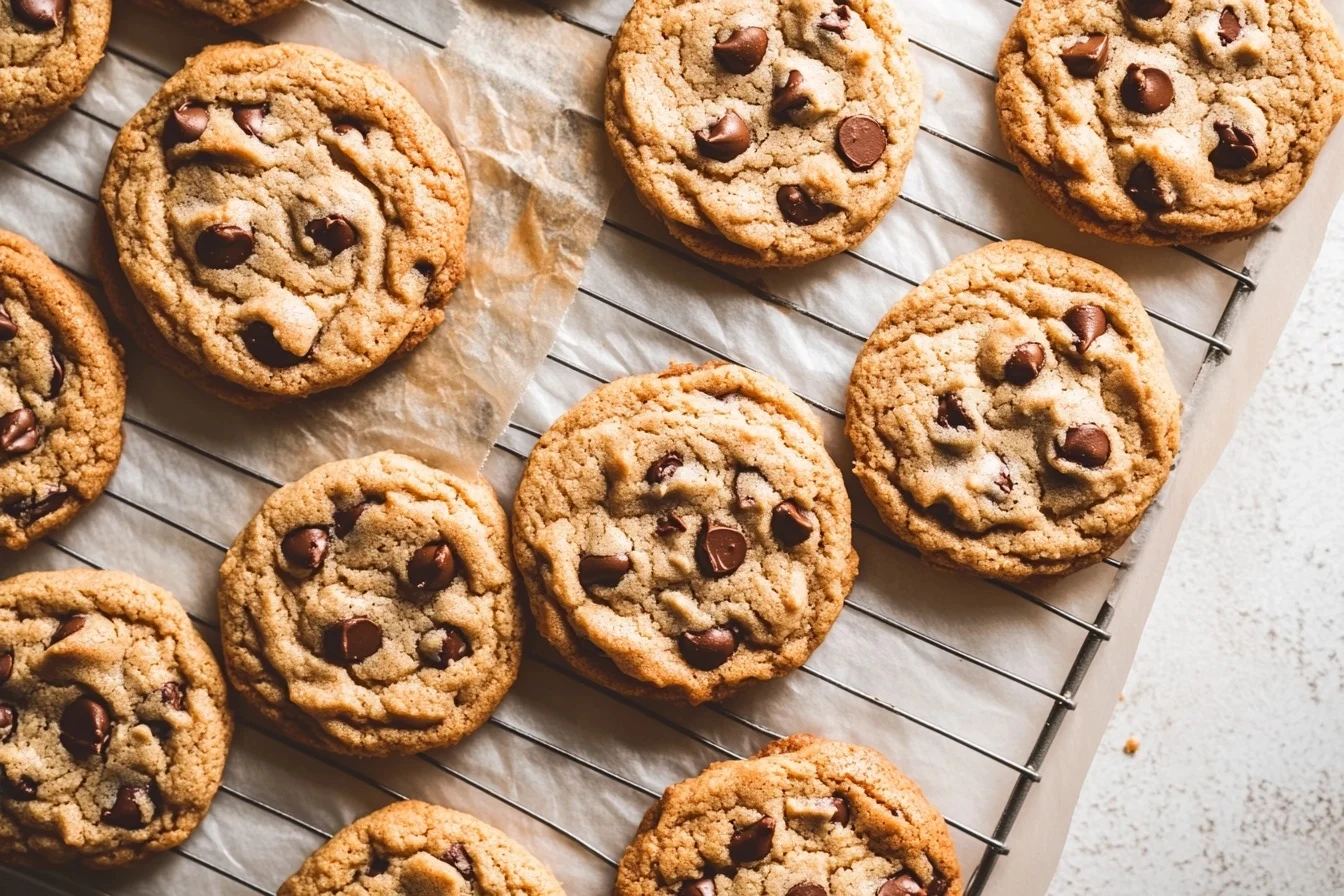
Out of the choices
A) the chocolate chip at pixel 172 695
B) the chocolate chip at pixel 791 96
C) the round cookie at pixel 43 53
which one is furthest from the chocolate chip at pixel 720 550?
the round cookie at pixel 43 53

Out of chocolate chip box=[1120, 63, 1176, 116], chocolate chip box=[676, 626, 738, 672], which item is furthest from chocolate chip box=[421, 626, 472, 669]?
chocolate chip box=[1120, 63, 1176, 116]

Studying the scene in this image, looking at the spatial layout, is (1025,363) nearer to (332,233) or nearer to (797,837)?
(797,837)

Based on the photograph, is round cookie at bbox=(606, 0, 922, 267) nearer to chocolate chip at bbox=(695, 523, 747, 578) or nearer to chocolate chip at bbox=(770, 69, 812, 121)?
chocolate chip at bbox=(770, 69, 812, 121)

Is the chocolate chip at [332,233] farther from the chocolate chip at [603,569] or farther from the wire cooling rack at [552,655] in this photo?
the chocolate chip at [603,569]

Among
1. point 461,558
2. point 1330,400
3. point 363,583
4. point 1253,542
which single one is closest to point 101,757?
point 363,583

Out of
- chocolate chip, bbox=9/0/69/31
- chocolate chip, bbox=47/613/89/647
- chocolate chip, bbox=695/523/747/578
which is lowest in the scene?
chocolate chip, bbox=47/613/89/647

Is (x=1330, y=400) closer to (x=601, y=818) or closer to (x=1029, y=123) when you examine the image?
(x=1029, y=123)
